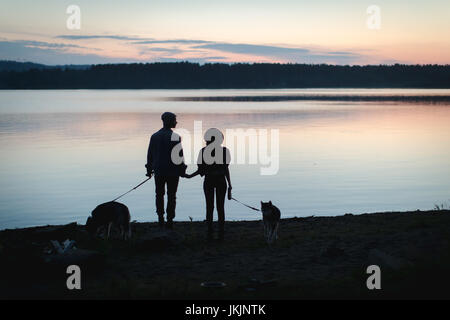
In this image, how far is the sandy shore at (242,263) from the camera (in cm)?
769

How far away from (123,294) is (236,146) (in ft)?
104

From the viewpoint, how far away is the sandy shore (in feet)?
25.2

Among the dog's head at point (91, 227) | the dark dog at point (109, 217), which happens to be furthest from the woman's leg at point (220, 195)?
the dog's head at point (91, 227)

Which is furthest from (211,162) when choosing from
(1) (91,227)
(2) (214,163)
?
(1) (91,227)

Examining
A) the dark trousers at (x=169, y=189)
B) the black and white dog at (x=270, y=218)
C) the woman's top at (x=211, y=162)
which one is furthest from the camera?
the dark trousers at (x=169, y=189)

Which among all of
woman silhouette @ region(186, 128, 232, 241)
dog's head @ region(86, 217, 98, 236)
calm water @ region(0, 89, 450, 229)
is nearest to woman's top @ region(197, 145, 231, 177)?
woman silhouette @ region(186, 128, 232, 241)

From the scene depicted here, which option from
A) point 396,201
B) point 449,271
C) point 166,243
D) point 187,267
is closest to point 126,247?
point 166,243

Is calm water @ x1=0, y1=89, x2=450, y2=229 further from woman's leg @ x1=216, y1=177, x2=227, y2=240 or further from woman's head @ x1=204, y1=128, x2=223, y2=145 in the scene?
woman's head @ x1=204, y1=128, x2=223, y2=145

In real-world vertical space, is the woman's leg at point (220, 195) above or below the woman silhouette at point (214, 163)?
below

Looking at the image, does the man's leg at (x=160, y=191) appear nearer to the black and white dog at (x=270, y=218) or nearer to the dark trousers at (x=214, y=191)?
the dark trousers at (x=214, y=191)

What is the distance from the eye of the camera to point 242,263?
31.8 ft

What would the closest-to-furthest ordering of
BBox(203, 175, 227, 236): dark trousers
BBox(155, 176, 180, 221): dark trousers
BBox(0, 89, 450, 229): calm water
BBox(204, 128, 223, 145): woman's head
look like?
BBox(204, 128, 223, 145): woman's head
BBox(203, 175, 227, 236): dark trousers
BBox(155, 176, 180, 221): dark trousers
BBox(0, 89, 450, 229): calm water

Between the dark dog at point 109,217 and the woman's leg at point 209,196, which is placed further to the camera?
the dark dog at point 109,217

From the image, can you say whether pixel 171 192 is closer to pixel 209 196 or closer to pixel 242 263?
pixel 209 196
